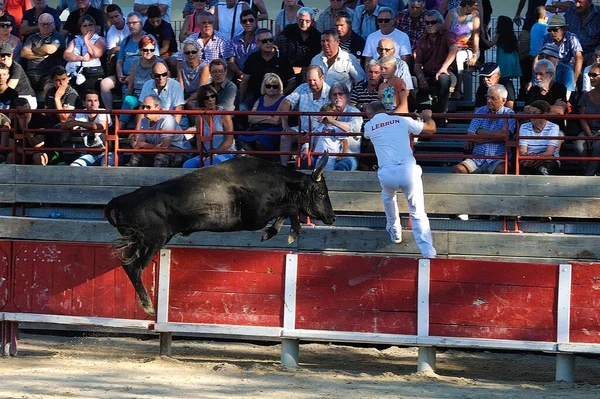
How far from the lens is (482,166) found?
1216 centimetres

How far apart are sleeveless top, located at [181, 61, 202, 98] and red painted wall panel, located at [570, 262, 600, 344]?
5.93 metres

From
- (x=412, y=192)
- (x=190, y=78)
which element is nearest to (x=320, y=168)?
(x=412, y=192)

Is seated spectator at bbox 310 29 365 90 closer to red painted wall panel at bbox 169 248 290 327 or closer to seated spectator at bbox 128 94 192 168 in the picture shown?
seated spectator at bbox 128 94 192 168

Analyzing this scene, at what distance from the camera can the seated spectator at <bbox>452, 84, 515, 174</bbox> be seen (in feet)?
38.8

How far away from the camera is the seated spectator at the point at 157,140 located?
12883 mm

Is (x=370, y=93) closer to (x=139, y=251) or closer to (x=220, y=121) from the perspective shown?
(x=220, y=121)

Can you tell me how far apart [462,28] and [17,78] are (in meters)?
5.72

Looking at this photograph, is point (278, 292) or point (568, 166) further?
point (568, 166)

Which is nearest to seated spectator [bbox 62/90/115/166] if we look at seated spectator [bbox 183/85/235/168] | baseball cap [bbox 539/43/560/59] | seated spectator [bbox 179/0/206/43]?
seated spectator [bbox 183/85/235/168]

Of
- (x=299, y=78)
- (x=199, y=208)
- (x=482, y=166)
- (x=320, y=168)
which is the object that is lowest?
(x=199, y=208)

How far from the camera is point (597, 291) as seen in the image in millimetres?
9664

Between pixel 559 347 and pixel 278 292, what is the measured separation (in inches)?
102

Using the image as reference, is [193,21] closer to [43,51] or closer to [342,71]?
[43,51]

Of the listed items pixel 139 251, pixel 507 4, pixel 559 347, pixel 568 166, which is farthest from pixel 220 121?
pixel 507 4
